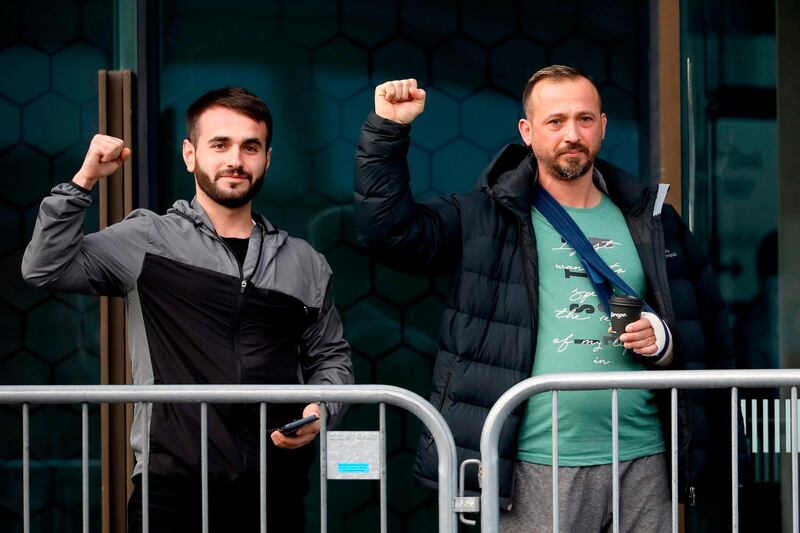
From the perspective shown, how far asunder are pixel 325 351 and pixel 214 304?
0.43 m

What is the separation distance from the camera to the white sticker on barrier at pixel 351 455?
9.59 feet

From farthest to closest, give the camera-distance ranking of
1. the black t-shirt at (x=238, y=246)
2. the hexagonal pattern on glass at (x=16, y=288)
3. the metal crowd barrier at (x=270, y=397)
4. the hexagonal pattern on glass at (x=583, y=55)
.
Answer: the hexagonal pattern on glass at (x=583, y=55) → the hexagonal pattern on glass at (x=16, y=288) → the black t-shirt at (x=238, y=246) → the metal crowd barrier at (x=270, y=397)

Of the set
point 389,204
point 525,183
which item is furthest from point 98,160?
point 525,183

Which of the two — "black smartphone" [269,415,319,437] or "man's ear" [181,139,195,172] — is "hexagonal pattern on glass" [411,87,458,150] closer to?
"man's ear" [181,139,195,172]

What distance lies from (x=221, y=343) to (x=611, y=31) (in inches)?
91.8

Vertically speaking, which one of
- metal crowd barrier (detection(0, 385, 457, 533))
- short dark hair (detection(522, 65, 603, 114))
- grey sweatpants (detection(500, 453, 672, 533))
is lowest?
grey sweatpants (detection(500, 453, 672, 533))

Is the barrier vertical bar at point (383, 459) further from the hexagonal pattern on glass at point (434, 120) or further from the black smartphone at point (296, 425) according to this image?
the hexagonal pattern on glass at point (434, 120)

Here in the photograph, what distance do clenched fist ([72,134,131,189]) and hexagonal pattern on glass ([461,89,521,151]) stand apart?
5.87 ft

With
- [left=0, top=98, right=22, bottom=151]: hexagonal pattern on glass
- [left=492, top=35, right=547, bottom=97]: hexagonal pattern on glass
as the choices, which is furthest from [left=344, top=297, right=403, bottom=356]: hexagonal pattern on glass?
[left=0, top=98, right=22, bottom=151]: hexagonal pattern on glass

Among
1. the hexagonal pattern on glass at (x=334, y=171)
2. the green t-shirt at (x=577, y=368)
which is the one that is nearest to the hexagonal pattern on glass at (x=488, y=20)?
the hexagonal pattern on glass at (x=334, y=171)

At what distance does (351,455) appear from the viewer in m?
2.93

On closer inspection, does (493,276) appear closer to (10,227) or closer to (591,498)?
(591,498)

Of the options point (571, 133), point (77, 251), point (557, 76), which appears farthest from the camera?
point (557, 76)

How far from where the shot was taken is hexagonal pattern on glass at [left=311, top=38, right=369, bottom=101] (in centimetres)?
464
